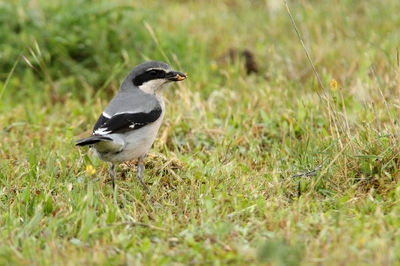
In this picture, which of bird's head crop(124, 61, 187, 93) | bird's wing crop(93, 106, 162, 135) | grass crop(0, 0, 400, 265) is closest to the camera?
grass crop(0, 0, 400, 265)

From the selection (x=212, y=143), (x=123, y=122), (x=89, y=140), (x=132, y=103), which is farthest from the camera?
(x=212, y=143)

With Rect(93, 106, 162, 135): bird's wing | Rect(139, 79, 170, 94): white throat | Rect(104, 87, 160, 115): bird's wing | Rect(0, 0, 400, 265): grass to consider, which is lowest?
Rect(0, 0, 400, 265): grass

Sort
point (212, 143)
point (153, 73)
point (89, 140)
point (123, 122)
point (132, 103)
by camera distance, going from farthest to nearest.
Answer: point (212, 143) → point (153, 73) → point (132, 103) → point (123, 122) → point (89, 140)

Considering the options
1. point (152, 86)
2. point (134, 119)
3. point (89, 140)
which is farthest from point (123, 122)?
point (152, 86)

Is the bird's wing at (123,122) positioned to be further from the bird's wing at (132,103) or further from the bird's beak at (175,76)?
the bird's beak at (175,76)

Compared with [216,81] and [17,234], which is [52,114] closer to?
[216,81]

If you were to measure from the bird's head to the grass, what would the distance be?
0.62 metres

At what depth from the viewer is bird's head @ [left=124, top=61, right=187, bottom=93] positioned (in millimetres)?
4855

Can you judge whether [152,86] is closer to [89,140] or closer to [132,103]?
[132,103]

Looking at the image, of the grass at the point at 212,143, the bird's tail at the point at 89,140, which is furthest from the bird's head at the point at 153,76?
the bird's tail at the point at 89,140

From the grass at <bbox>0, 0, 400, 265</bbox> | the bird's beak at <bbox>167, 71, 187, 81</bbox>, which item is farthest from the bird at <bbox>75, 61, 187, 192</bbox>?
the grass at <bbox>0, 0, 400, 265</bbox>

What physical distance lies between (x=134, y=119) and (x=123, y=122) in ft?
0.35

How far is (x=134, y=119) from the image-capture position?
441cm

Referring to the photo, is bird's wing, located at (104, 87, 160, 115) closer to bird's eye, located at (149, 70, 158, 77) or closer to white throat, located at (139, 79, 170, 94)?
white throat, located at (139, 79, 170, 94)
